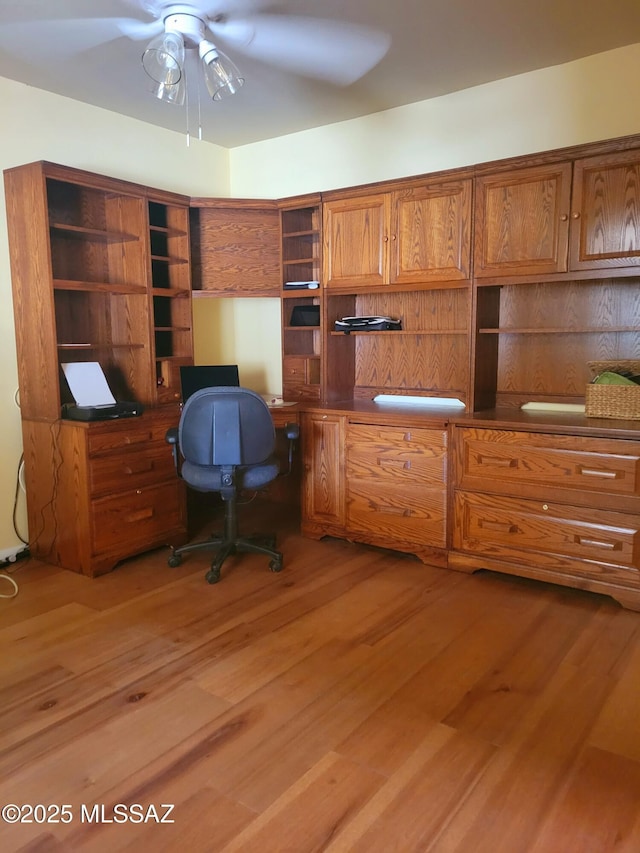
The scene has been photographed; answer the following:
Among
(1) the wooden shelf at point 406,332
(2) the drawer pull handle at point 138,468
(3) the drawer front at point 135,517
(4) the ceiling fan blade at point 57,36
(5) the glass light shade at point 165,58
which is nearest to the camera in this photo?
(5) the glass light shade at point 165,58

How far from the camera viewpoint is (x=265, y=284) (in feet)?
13.1

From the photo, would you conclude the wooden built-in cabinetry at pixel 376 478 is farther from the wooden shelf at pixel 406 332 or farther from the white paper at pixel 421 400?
the wooden shelf at pixel 406 332

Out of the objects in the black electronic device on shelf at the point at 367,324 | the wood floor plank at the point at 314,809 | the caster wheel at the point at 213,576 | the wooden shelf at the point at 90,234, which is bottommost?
the wood floor plank at the point at 314,809

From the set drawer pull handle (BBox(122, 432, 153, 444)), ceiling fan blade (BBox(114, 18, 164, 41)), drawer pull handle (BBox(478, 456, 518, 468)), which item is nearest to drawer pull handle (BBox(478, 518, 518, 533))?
drawer pull handle (BBox(478, 456, 518, 468))

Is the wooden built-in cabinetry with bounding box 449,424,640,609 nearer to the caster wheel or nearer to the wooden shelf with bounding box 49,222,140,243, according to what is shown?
the caster wheel

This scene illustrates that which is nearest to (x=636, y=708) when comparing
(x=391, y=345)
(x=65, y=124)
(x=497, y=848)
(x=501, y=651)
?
(x=501, y=651)

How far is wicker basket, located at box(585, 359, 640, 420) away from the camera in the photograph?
2.85 meters

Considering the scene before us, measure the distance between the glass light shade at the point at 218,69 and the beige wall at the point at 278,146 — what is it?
118cm

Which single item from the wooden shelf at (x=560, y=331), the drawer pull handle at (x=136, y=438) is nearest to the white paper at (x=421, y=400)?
the wooden shelf at (x=560, y=331)

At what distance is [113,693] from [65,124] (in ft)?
9.90

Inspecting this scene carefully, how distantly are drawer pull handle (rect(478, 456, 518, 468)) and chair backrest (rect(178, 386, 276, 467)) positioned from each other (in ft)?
3.59

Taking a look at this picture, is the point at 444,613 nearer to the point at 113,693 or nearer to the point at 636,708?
the point at 636,708

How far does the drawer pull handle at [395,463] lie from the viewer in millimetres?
3273

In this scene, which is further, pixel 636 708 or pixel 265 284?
pixel 265 284
